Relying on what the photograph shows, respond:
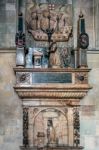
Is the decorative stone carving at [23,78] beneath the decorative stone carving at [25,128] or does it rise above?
above

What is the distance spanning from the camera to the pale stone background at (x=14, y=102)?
1116cm

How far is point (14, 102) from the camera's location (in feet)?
36.9

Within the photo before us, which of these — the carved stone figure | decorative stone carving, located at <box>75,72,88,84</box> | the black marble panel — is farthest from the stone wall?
decorative stone carving, located at <box>75,72,88,84</box>

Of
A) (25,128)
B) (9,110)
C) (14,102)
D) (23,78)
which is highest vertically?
(23,78)

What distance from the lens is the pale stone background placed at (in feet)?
36.6

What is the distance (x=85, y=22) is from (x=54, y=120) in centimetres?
245

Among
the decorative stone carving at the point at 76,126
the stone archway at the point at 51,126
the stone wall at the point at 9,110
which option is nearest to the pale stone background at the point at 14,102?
the stone wall at the point at 9,110

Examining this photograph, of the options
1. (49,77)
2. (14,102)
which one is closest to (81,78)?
(49,77)

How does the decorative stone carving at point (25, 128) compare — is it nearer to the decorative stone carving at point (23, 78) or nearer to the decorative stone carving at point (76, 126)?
the decorative stone carving at point (23, 78)

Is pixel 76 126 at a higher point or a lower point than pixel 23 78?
lower

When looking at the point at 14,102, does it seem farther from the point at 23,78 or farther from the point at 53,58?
the point at 53,58

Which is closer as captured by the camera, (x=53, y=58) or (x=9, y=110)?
(x=9, y=110)

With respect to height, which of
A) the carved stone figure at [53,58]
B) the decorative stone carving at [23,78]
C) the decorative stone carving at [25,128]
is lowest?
the decorative stone carving at [25,128]

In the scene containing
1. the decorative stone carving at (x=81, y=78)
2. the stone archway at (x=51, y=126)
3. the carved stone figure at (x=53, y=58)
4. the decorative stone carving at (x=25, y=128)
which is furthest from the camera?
the carved stone figure at (x=53, y=58)
